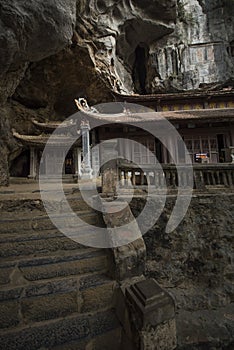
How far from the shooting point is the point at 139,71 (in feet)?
84.6

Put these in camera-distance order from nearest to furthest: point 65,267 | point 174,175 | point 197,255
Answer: point 65,267 → point 197,255 → point 174,175

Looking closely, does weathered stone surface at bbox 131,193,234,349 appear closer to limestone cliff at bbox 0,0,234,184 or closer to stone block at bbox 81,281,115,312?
stone block at bbox 81,281,115,312

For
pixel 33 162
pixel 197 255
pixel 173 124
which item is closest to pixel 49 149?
pixel 33 162

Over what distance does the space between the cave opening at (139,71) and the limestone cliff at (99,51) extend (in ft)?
0.39

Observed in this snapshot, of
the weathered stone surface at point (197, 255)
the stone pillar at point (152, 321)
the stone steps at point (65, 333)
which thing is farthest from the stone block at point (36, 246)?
the weathered stone surface at point (197, 255)

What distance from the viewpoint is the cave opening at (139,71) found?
24.6m

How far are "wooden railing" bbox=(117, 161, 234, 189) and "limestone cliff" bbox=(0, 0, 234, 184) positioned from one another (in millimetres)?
6361

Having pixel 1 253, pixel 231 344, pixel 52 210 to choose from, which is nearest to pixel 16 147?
pixel 52 210

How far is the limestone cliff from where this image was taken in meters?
7.81

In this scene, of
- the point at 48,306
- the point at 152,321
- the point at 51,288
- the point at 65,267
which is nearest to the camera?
the point at 152,321

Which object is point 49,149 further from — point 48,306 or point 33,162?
point 48,306

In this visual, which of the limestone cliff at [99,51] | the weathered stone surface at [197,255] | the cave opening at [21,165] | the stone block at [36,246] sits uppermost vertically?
the limestone cliff at [99,51]

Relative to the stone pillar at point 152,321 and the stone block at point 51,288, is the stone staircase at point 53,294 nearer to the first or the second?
the stone block at point 51,288

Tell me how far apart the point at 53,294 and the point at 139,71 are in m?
28.8
